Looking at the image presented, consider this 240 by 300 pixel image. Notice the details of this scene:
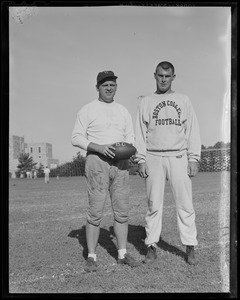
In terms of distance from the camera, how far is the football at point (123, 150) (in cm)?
459

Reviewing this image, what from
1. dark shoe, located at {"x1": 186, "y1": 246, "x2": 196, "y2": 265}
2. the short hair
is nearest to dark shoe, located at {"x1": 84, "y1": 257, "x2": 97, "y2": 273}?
dark shoe, located at {"x1": 186, "y1": 246, "x2": 196, "y2": 265}

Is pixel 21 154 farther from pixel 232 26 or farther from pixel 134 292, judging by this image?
pixel 232 26

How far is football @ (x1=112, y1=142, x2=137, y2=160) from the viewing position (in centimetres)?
459

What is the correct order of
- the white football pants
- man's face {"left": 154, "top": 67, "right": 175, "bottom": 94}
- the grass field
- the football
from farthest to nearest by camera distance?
1. the white football pants
2. man's face {"left": 154, "top": 67, "right": 175, "bottom": 94}
3. the football
4. the grass field

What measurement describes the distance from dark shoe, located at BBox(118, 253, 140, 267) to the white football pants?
276 mm

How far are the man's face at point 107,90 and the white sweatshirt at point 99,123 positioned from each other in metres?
0.06

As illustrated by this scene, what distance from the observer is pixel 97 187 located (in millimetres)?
4727

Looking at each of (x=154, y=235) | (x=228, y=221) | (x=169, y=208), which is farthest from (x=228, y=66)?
(x=169, y=208)

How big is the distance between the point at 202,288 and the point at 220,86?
2036mm

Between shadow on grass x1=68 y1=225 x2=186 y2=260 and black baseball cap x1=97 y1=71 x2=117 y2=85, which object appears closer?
black baseball cap x1=97 y1=71 x2=117 y2=85

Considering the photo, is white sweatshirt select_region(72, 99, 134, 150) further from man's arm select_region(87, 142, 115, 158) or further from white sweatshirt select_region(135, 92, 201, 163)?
white sweatshirt select_region(135, 92, 201, 163)

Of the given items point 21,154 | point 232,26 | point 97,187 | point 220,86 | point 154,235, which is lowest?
point 154,235
